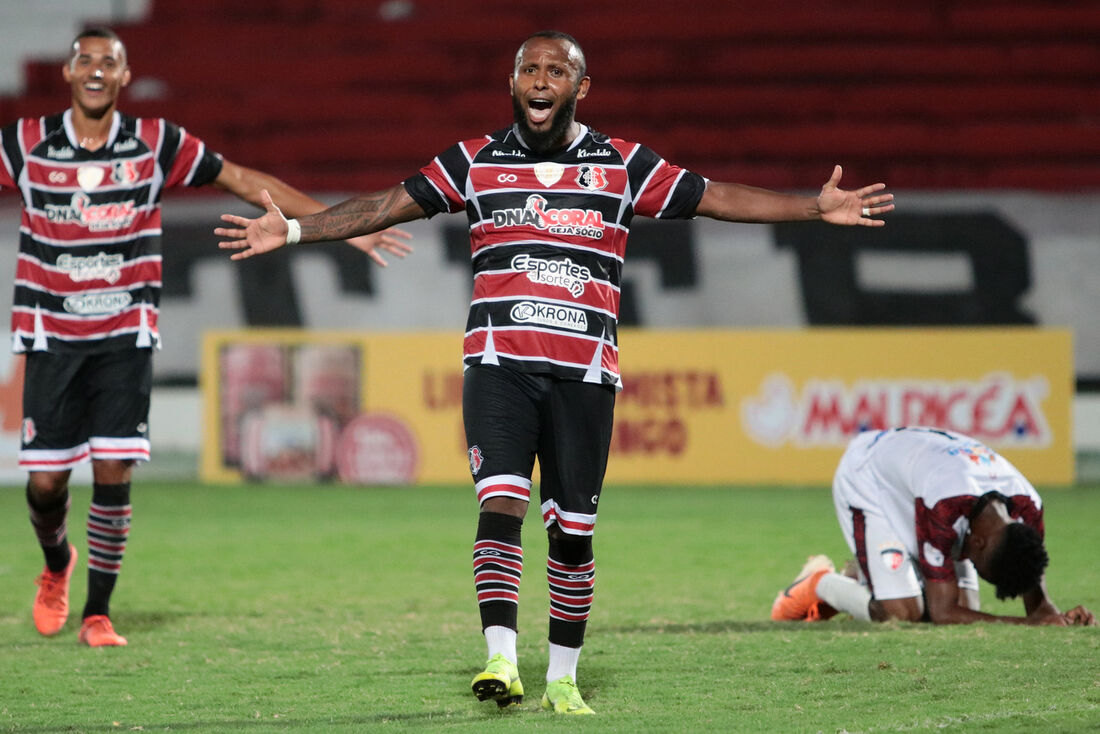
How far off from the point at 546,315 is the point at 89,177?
2.29 m

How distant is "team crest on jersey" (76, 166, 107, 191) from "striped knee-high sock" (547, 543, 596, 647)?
2467 millimetres

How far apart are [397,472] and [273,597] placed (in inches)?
249

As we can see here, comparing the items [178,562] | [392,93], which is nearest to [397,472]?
[178,562]

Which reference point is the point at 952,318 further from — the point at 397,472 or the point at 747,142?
the point at 397,472

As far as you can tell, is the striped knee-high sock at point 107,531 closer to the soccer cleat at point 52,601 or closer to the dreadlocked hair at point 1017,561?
the soccer cleat at point 52,601

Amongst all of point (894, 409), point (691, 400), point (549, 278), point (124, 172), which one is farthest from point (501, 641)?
point (894, 409)

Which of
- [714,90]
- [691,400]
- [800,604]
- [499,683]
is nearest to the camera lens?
[499,683]

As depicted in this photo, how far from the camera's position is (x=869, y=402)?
1262cm

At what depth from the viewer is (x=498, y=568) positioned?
13.5ft

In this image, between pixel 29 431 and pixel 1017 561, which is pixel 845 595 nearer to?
Result: pixel 1017 561

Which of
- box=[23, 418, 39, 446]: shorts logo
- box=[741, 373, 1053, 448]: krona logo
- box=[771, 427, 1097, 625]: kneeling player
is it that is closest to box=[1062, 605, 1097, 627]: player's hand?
box=[771, 427, 1097, 625]: kneeling player

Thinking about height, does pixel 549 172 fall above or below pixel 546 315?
above

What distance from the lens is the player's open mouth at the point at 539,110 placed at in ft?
13.8

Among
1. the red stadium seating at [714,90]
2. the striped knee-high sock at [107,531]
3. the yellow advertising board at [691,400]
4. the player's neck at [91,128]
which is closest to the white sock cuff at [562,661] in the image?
the striped knee-high sock at [107,531]
